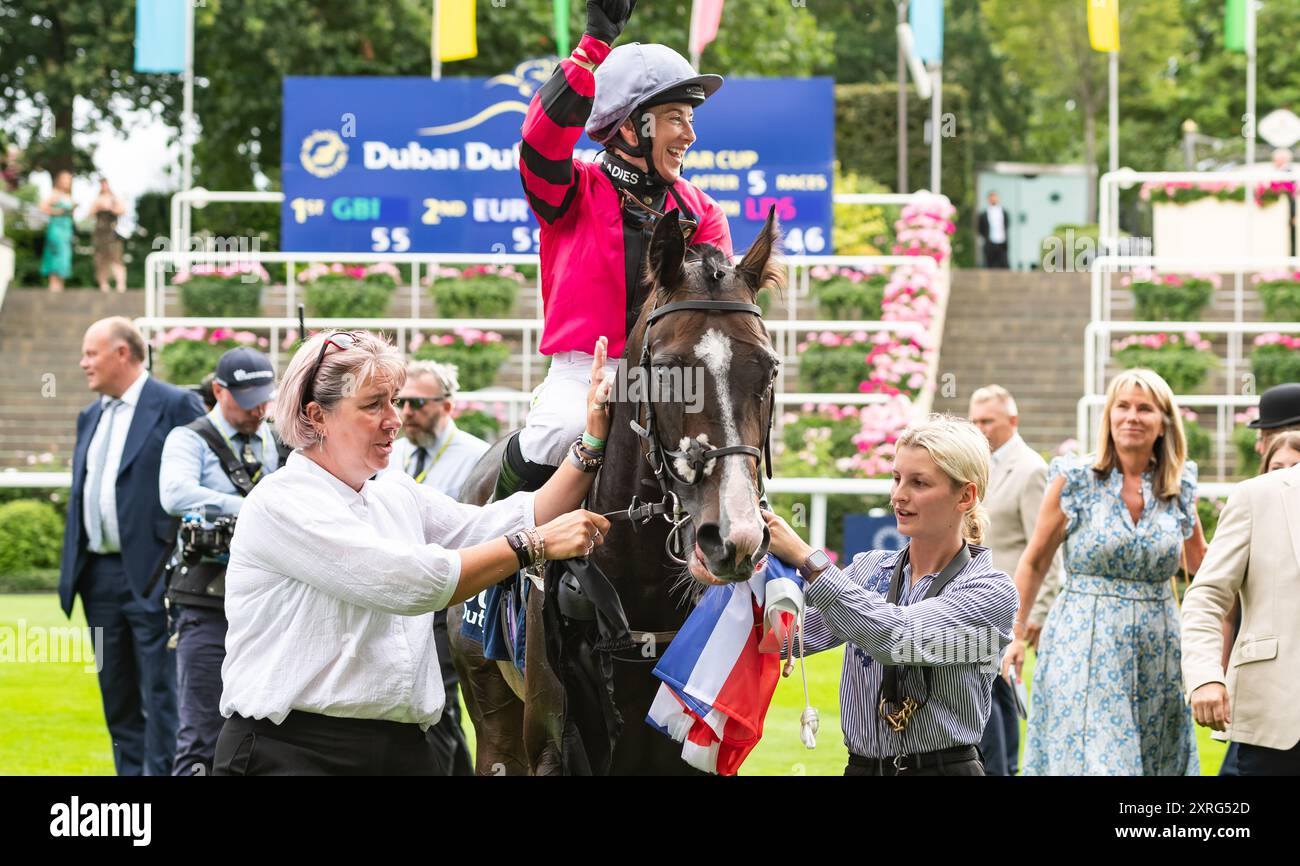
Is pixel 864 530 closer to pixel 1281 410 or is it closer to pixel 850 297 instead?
pixel 850 297

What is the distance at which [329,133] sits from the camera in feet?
56.4

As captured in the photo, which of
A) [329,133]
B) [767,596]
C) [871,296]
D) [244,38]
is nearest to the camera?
[767,596]

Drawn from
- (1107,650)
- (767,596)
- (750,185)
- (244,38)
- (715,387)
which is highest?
(244,38)

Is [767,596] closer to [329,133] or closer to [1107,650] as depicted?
[1107,650]

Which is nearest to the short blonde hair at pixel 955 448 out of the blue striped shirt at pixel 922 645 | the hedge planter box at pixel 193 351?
the blue striped shirt at pixel 922 645

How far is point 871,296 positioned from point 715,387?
13133 mm

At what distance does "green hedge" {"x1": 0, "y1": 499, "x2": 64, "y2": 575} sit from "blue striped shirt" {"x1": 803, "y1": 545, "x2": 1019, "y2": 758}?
12550 millimetres

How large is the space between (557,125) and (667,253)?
1.50 feet

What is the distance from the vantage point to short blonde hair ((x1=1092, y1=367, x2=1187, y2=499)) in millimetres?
5770

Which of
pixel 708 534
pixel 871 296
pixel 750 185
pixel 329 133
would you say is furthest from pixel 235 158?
pixel 708 534

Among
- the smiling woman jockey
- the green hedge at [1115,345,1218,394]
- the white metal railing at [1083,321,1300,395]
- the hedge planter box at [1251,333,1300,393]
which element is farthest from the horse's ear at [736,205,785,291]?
the hedge planter box at [1251,333,1300,393]

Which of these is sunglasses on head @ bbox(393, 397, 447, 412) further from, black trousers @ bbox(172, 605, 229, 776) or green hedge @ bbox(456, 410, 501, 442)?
green hedge @ bbox(456, 410, 501, 442)

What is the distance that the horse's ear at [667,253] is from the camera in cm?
338

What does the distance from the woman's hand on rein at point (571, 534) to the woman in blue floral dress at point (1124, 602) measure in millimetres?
2928
